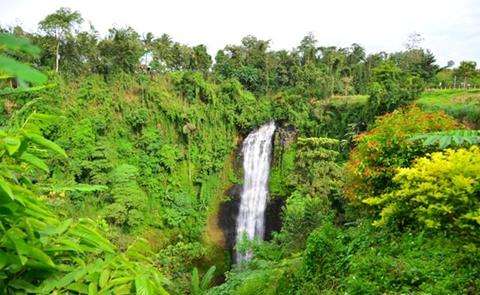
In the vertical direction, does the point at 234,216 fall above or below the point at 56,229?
below

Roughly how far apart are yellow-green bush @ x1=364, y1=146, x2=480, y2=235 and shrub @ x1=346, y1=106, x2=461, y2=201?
1189 mm

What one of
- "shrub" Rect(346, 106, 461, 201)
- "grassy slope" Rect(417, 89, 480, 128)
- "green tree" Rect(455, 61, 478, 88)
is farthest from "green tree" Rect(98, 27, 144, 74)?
"green tree" Rect(455, 61, 478, 88)

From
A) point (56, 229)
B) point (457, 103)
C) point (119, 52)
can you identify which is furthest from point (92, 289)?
point (119, 52)

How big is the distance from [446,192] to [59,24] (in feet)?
75.0

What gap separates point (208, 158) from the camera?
2453cm

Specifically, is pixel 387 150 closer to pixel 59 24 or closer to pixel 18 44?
pixel 18 44

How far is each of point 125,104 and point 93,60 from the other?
3.43 m

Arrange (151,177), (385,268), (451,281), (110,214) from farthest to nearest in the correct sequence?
(151,177), (110,214), (385,268), (451,281)

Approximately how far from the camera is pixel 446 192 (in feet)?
18.1

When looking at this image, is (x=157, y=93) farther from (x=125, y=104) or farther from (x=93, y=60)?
(x=93, y=60)

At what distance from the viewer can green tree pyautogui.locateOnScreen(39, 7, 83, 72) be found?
23.5 metres

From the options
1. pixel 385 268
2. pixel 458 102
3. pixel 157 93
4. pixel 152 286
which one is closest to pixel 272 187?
pixel 157 93

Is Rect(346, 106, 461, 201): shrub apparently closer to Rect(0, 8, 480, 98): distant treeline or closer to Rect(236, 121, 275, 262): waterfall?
Rect(236, 121, 275, 262): waterfall

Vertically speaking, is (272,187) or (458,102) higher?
(458,102)
